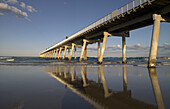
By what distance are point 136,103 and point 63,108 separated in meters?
1.53

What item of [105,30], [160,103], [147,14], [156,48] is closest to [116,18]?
[147,14]

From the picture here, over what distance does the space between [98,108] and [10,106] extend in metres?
1.74

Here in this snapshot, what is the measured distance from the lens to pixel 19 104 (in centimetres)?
230

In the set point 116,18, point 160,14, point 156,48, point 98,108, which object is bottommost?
point 98,108

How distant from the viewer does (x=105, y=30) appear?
22656 mm

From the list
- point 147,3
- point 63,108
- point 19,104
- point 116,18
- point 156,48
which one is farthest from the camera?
point 116,18

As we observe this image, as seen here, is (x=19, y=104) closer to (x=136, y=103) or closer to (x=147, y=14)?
(x=136, y=103)

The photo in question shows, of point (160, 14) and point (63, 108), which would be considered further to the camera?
point (160, 14)

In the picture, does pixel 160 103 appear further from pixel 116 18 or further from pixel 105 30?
pixel 105 30

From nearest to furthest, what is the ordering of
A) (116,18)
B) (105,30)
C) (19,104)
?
(19,104) < (116,18) < (105,30)

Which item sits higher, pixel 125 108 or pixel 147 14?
pixel 147 14

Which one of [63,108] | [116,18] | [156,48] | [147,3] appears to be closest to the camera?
[63,108]

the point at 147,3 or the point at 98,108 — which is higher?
the point at 147,3

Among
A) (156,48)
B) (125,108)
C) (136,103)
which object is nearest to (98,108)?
(125,108)
